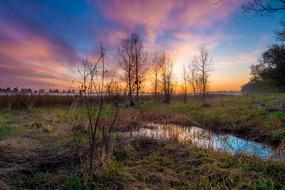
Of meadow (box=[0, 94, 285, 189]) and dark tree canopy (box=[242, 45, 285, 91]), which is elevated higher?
dark tree canopy (box=[242, 45, 285, 91])

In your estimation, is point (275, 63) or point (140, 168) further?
point (275, 63)

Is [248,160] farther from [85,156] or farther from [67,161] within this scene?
[67,161]

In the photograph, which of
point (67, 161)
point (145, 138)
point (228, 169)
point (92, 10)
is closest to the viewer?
point (228, 169)

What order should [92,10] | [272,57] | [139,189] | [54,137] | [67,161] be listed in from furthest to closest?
[272,57] → [92,10] → [54,137] → [67,161] → [139,189]

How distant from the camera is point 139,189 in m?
3.95

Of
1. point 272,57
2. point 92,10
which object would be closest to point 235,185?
point 92,10

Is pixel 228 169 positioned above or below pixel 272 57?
below

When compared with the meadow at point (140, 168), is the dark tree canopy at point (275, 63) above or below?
above

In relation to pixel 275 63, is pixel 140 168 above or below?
below

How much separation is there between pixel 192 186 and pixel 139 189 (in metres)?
0.86

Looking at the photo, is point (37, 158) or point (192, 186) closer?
point (192, 186)

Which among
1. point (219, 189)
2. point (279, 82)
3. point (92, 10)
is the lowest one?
point (219, 189)

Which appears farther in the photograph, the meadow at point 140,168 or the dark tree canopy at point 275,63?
the dark tree canopy at point 275,63

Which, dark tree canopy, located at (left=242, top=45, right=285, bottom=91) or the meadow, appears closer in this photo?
the meadow
